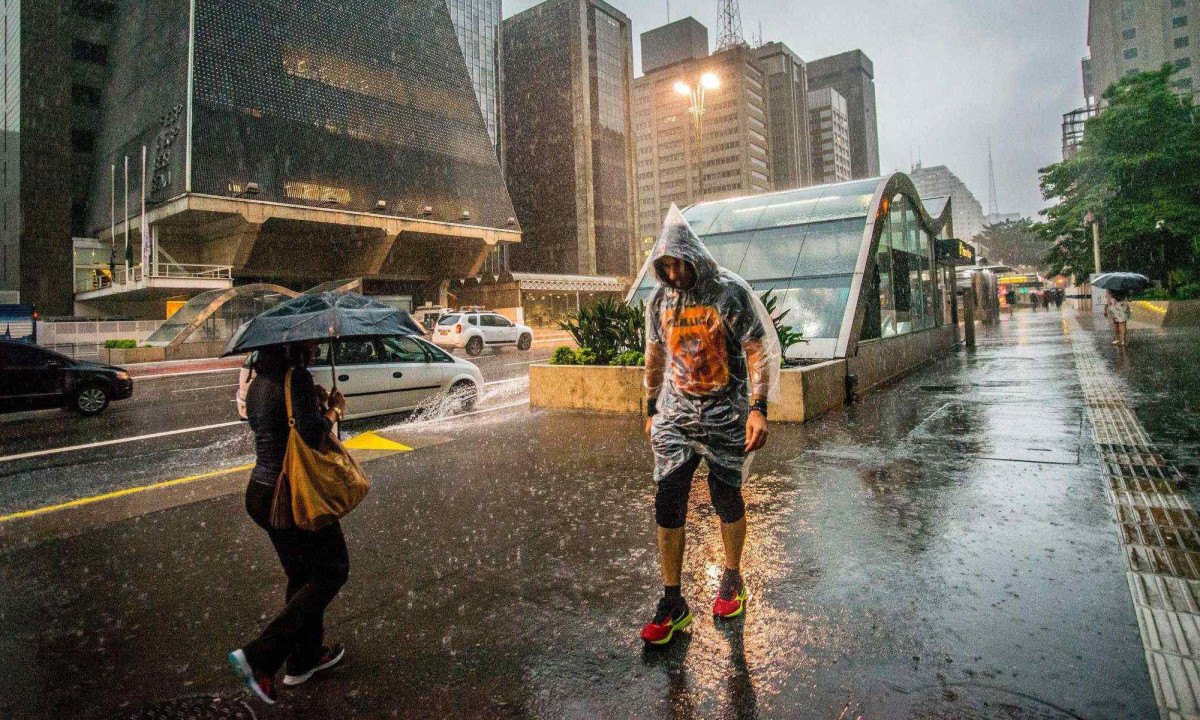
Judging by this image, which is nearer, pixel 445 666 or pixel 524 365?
pixel 445 666

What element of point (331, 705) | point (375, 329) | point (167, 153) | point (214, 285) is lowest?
point (331, 705)

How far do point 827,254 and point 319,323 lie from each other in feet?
34.6

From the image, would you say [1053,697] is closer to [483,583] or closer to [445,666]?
[445,666]

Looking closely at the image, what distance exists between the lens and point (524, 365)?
1959 centimetres

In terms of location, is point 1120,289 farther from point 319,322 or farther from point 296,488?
A: point 296,488

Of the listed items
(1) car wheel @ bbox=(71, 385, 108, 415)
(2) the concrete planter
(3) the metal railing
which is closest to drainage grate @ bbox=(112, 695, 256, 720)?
(2) the concrete planter

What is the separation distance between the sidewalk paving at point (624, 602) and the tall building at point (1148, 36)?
102m

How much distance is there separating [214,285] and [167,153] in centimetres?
933

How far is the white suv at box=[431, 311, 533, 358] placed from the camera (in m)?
25.9

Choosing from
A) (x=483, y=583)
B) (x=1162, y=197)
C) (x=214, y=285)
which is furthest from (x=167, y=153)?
(x=1162, y=197)

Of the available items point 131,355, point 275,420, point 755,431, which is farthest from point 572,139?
point 275,420

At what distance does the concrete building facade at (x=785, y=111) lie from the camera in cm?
15538

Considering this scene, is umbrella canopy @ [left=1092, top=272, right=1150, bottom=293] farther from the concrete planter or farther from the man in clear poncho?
the man in clear poncho

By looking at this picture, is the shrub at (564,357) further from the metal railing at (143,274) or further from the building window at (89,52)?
the building window at (89,52)
